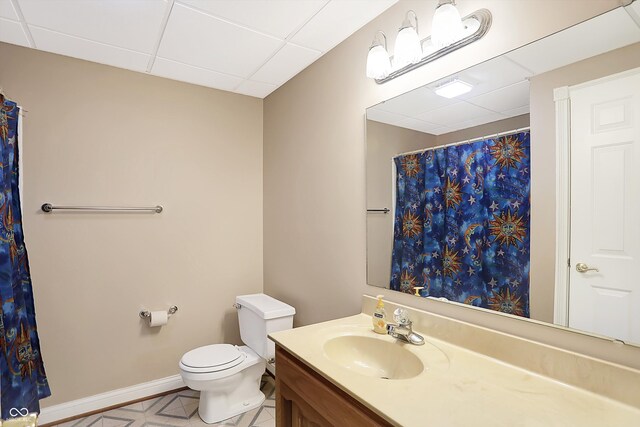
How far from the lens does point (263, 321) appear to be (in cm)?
210

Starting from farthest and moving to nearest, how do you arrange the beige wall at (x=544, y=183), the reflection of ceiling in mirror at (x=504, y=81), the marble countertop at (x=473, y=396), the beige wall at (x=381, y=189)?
the beige wall at (x=381, y=189)
the beige wall at (x=544, y=183)
the reflection of ceiling in mirror at (x=504, y=81)
the marble countertop at (x=473, y=396)

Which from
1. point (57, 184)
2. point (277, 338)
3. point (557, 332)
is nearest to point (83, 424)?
point (57, 184)

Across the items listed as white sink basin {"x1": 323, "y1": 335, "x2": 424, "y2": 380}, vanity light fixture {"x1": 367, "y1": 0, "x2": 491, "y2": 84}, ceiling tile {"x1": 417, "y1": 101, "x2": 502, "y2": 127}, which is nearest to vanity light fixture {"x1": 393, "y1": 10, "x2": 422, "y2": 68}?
vanity light fixture {"x1": 367, "y1": 0, "x2": 491, "y2": 84}

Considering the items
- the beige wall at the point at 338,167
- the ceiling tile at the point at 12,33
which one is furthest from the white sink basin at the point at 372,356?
the ceiling tile at the point at 12,33

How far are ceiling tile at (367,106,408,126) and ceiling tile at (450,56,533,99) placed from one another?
0.32 metres

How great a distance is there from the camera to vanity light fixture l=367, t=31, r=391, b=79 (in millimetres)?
1486

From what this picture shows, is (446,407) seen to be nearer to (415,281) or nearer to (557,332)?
(557,332)

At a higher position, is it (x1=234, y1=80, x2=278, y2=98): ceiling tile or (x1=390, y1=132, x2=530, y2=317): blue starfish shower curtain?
(x1=234, y1=80, x2=278, y2=98): ceiling tile

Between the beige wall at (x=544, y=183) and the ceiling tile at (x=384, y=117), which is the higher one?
the ceiling tile at (x=384, y=117)

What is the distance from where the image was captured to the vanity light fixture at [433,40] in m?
1.20

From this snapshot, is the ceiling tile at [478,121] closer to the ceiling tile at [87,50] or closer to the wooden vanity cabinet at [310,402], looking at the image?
the wooden vanity cabinet at [310,402]

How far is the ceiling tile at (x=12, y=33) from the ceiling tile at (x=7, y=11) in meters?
0.04

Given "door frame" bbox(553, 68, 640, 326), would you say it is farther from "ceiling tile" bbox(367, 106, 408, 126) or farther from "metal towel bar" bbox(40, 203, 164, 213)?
"metal towel bar" bbox(40, 203, 164, 213)

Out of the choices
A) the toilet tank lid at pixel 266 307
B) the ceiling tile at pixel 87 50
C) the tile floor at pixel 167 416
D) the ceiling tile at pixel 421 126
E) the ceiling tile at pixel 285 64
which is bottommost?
the tile floor at pixel 167 416
